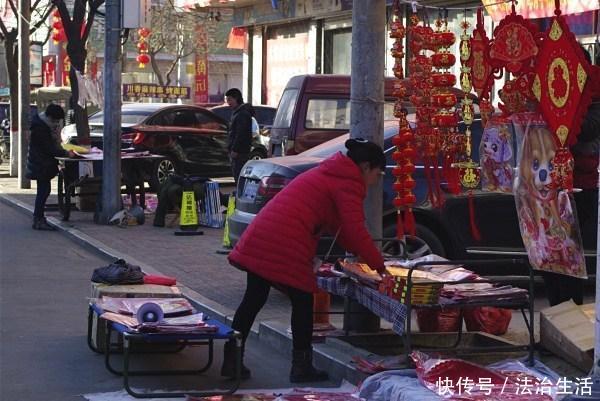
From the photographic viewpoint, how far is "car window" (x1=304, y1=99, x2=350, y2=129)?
50.1ft

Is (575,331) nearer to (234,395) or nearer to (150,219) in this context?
(234,395)

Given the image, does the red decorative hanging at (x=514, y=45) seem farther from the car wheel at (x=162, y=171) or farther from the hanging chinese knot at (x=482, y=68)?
the car wheel at (x=162, y=171)

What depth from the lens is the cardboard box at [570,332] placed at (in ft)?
21.1

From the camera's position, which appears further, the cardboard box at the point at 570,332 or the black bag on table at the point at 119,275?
the black bag on table at the point at 119,275

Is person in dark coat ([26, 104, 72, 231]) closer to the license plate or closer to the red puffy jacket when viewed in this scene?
the license plate

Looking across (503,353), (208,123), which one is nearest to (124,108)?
(208,123)

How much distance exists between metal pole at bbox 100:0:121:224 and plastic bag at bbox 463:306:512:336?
27.8 feet

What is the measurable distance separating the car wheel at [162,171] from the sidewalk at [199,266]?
3.60 feet

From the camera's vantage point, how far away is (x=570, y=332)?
22.0 feet

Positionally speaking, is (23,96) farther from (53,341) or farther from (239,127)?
(53,341)

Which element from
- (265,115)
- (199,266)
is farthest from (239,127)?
(265,115)

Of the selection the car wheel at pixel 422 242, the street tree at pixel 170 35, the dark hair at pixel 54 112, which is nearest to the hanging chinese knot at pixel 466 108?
the car wheel at pixel 422 242

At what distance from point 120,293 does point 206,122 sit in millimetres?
15017

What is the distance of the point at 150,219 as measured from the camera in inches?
653
